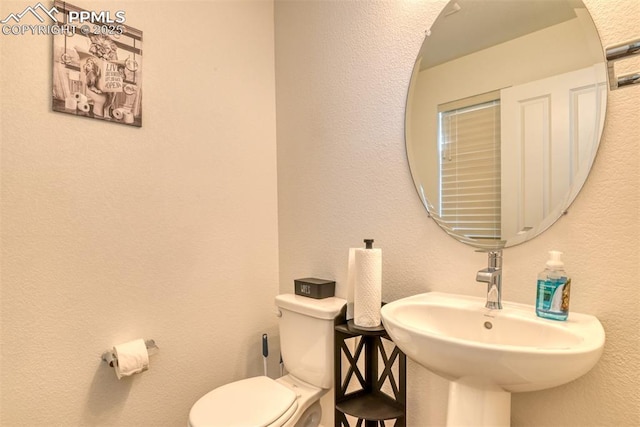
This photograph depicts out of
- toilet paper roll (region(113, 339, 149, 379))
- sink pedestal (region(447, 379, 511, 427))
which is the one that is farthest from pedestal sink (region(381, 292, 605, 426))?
toilet paper roll (region(113, 339, 149, 379))

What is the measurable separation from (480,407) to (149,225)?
52.8 inches

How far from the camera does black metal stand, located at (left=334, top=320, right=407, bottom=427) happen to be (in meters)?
1.15

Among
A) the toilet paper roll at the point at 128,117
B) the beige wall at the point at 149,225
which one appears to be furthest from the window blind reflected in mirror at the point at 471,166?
the toilet paper roll at the point at 128,117

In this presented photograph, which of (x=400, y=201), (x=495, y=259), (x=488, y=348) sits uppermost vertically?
(x=400, y=201)

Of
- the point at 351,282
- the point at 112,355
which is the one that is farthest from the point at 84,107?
the point at 351,282

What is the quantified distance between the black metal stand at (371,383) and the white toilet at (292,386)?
124 mm

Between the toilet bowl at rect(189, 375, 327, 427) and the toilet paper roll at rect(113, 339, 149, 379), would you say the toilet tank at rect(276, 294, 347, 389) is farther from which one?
the toilet paper roll at rect(113, 339, 149, 379)

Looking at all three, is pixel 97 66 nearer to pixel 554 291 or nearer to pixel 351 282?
pixel 351 282

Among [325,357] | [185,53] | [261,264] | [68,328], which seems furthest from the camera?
[261,264]

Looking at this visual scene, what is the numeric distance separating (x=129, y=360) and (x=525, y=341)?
4.34 feet

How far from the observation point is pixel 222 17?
1703 millimetres

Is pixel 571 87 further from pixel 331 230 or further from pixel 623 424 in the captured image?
pixel 331 230

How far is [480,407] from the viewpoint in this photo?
2.82ft

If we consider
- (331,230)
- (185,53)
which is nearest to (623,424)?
(331,230)
